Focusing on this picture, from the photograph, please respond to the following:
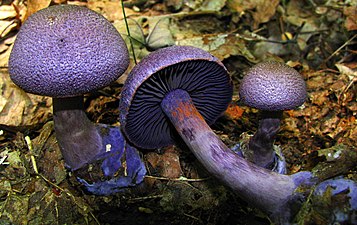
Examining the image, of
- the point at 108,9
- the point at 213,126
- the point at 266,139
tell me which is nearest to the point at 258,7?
the point at 108,9

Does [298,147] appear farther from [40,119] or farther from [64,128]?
[40,119]

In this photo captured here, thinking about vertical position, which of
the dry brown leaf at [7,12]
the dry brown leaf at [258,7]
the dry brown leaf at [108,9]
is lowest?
the dry brown leaf at [258,7]

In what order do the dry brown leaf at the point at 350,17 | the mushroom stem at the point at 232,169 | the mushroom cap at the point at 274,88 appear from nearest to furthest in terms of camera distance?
the mushroom stem at the point at 232,169
the mushroom cap at the point at 274,88
the dry brown leaf at the point at 350,17

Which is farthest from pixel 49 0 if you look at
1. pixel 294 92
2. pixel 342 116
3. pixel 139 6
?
pixel 342 116

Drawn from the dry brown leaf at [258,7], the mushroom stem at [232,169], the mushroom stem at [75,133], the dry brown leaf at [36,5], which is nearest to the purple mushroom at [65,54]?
the mushroom stem at [75,133]

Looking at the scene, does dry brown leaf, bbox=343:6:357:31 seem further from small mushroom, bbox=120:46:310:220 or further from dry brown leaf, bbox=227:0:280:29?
small mushroom, bbox=120:46:310:220

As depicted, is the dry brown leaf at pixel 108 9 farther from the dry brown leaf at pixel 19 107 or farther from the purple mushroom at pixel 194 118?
the purple mushroom at pixel 194 118
